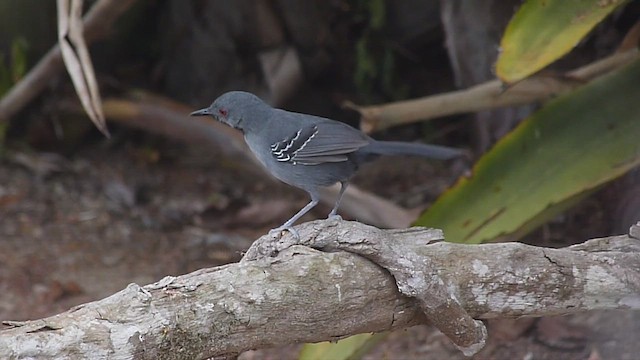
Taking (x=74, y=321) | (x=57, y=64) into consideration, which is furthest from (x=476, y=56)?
(x=74, y=321)

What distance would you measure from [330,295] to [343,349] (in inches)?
27.7

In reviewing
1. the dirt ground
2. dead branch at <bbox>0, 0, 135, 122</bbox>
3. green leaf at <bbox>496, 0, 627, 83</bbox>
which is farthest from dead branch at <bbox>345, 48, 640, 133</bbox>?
dead branch at <bbox>0, 0, 135, 122</bbox>

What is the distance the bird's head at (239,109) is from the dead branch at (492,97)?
344 mm

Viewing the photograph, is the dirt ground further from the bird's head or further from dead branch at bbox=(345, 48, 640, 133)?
the bird's head

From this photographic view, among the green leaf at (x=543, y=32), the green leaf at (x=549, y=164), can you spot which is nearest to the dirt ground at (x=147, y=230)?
the green leaf at (x=549, y=164)

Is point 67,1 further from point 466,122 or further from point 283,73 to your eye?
point 466,122

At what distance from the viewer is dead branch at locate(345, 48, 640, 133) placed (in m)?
3.17

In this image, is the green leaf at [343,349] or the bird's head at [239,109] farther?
the bird's head at [239,109]

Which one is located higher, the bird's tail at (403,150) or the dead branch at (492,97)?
the dead branch at (492,97)

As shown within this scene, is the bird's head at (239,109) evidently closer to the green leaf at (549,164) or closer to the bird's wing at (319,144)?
the bird's wing at (319,144)

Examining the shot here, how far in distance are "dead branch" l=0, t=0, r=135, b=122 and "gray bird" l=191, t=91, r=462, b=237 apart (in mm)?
1226

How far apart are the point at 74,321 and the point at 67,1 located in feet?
6.76

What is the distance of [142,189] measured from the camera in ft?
15.8

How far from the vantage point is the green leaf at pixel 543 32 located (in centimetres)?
265
